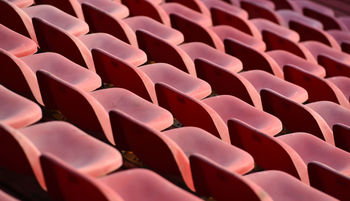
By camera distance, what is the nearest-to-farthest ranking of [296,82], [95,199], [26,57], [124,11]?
1. [95,199]
2. [26,57]
3. [296,82]
4. [124,11]

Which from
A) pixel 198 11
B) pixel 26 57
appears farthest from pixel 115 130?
pixel 198 11

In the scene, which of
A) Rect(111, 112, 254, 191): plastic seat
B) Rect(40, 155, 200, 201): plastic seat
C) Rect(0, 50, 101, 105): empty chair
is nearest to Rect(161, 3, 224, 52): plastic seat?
Rect(0, 50, 101, 105): empty chair

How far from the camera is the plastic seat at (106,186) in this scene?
1.90 ft

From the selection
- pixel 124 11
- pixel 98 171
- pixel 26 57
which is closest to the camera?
pixel 98 171

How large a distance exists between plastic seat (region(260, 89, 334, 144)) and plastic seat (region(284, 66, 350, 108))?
181mm

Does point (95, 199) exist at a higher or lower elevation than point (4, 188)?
higher

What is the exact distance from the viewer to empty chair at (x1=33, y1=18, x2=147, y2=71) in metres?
1.00

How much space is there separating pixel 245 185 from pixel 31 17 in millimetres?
650

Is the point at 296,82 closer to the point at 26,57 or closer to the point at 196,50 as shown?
the point at 196,50

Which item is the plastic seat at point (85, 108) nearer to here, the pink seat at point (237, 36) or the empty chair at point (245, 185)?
the empty chair at point (245, 185)

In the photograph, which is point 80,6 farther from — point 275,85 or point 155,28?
point 275,85

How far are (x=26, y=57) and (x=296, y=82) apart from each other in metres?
0.52

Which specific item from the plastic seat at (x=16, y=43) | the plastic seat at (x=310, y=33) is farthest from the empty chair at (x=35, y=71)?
the plastic seat at (x=310, y=33)

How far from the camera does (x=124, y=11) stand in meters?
1.33
